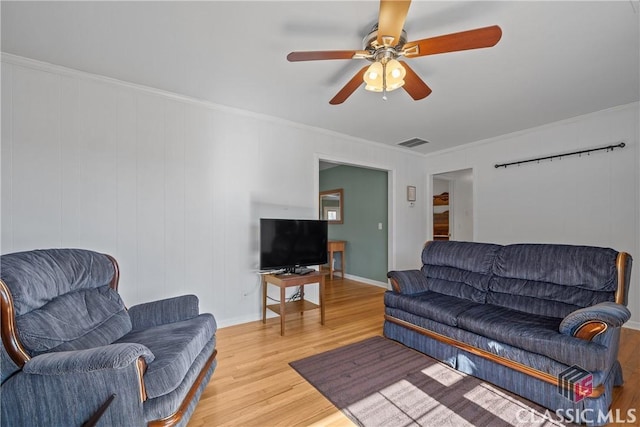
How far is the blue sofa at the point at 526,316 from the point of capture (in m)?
1.71

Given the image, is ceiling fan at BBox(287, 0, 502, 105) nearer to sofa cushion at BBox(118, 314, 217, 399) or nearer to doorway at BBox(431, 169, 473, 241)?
sofa cushion at BBox(118, 314, 217, 399)

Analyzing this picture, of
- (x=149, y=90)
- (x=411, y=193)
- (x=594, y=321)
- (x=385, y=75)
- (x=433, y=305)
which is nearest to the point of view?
(x=594, y=321)

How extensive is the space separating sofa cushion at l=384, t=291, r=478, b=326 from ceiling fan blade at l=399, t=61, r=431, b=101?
180 cm

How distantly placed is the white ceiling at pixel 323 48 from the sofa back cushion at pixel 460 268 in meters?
1.60

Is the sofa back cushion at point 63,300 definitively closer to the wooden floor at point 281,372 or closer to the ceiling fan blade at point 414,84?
the wooden floor at point 281,372

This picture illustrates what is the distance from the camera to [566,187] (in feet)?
12.3

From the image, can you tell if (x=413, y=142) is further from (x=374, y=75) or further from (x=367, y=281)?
(x=374, y=75)

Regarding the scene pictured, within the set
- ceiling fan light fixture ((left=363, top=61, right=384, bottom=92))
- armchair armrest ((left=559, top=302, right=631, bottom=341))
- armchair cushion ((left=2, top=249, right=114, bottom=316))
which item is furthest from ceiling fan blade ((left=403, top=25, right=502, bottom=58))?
armchair cushion ((left=2, top=249, right=114, bottom=316))

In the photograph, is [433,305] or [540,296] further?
[433,305]

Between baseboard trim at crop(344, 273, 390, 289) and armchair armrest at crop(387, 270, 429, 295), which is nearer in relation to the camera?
armchair armrest at crop(387, 270, 429, 295)

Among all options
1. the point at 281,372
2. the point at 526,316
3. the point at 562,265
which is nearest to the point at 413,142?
the point at 562,265

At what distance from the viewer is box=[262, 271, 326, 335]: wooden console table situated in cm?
308

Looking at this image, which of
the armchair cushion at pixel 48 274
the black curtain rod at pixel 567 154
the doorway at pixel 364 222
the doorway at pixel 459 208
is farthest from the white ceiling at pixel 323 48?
the doorway at pixel 459 208

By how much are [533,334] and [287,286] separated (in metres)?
2.15
